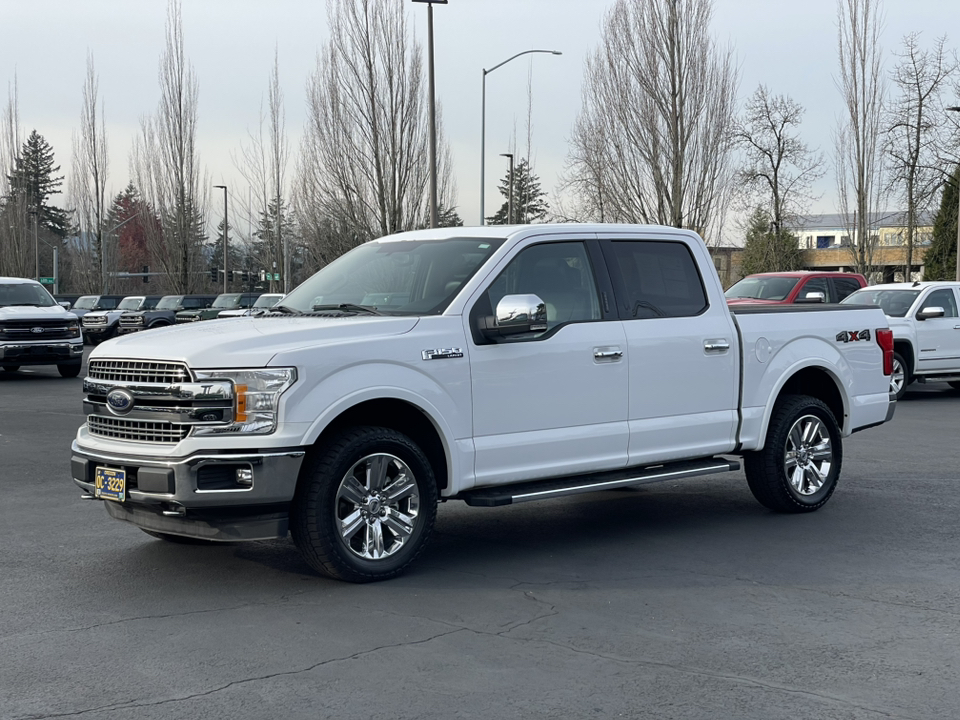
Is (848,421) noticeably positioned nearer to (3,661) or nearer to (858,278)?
(3,661)

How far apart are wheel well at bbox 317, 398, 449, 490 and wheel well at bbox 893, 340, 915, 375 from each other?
1325cm

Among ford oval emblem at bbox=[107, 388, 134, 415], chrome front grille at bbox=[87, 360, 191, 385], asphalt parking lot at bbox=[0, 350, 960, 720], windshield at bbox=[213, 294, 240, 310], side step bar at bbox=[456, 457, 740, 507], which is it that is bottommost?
asphalt parking lot at bbox=[0, 350, 960, 720]

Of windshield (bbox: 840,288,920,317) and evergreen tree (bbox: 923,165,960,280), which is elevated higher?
evergreen tree (bbox: 923,165,960,280)

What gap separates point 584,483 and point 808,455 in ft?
7.72

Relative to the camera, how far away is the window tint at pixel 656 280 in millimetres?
7691

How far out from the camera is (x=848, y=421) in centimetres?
905

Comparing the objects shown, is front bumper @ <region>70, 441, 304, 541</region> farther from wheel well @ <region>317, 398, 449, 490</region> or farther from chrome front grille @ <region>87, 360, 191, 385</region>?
wheel well @ <region>317, 398, 449, 490</region>

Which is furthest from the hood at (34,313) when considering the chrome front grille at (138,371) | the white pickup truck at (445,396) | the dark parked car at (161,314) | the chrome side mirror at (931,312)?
the chrome front grille at (138,371)

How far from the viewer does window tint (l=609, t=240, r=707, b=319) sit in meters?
7.69

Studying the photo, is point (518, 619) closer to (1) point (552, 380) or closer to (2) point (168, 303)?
(1) point (552, 380)

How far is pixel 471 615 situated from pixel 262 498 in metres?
1.22

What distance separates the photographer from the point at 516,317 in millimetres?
6715

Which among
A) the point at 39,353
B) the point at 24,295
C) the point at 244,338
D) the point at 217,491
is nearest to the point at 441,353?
the point at 244,338

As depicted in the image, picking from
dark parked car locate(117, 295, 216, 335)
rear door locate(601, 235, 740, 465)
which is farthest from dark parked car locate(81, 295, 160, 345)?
rear door locate(601, 235, 740, 465)
